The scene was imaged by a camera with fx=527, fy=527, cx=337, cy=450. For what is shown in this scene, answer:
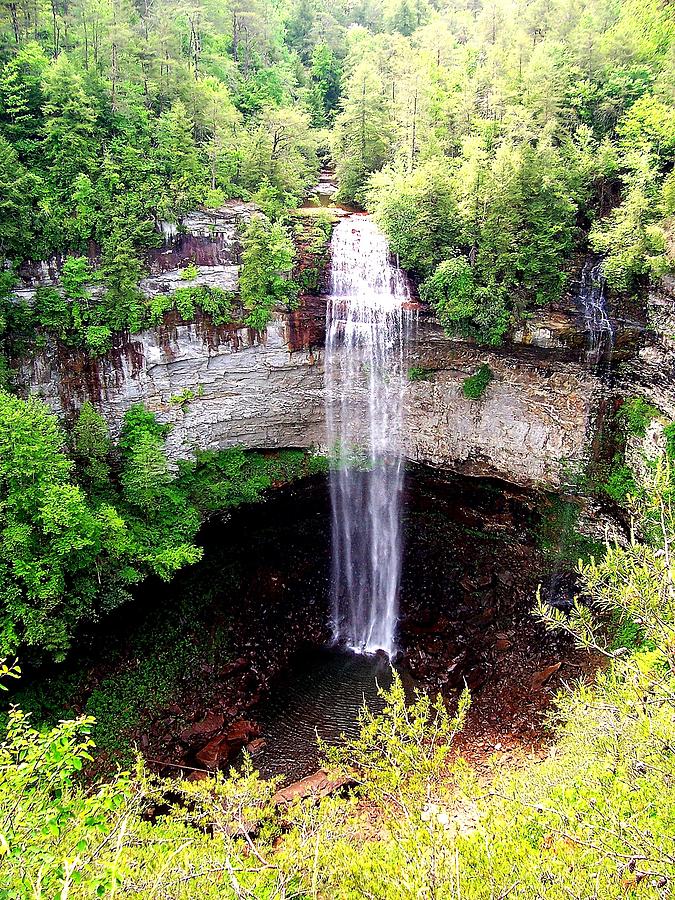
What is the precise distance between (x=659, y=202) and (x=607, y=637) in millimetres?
10540

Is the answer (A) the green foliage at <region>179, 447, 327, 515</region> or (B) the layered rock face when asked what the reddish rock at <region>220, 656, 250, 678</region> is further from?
(B) the layered rock face

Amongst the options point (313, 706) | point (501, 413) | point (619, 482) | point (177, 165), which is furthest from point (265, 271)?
point (313, 706)

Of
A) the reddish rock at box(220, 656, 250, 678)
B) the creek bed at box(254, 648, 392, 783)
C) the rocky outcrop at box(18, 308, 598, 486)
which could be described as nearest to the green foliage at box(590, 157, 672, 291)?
the rocky outcrop at box(18, 308, 598, 486)

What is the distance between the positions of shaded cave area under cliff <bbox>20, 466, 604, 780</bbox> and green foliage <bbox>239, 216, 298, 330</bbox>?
611cm

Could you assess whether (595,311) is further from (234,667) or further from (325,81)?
(325,81)

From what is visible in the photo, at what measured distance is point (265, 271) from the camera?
49.3 feet

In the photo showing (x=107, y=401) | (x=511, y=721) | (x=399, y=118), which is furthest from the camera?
Answer: (x=399, y=118)

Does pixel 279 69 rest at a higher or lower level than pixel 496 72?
higher

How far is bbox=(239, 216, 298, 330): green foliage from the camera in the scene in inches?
577

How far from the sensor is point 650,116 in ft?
42.0

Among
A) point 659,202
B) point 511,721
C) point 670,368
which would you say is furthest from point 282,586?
point 659,202

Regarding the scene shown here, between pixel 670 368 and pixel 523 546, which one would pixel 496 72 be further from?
pixel 523 546

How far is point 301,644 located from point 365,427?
710cm

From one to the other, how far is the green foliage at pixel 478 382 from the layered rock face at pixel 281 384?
0.20 meters
